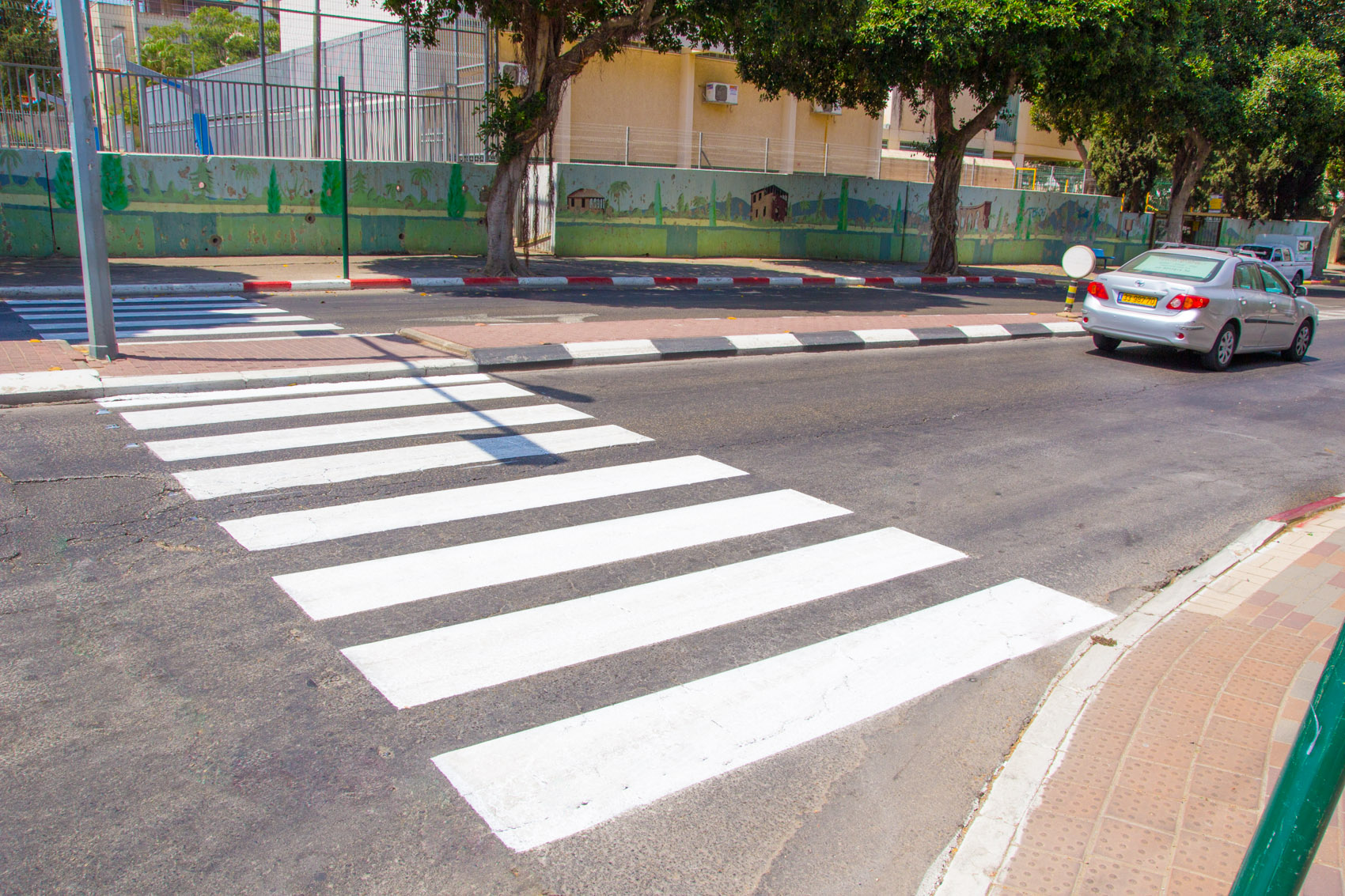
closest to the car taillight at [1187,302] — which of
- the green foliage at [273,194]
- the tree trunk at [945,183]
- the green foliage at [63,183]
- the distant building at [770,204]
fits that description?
the tree trunk at [945,183]

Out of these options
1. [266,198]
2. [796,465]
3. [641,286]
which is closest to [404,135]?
[266,198]

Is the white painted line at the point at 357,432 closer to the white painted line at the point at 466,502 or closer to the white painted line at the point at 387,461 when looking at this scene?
the white painted line at the point at 387,461

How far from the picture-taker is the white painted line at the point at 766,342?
12.6 meters

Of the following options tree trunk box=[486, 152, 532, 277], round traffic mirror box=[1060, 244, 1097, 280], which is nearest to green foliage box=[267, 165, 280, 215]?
tree trunk box=[486, 152, 532, 277]

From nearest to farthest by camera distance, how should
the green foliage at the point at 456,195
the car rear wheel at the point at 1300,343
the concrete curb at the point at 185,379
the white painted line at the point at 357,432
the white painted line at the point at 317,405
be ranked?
1. the white painted line at the point at 357,432
2. the white painted line at the point at 317,405
3. the concrete curb at the point at 185,379
4. the car rear wheel at the point at 1300,343
5. the green foliage at the point at 456,195

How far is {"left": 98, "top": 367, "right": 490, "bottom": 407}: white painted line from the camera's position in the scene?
855cm

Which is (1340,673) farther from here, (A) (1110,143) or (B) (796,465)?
(A) (1110,143)

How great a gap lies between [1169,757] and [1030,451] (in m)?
5.05

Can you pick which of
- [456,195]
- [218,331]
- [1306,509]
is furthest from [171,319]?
[1306,509]

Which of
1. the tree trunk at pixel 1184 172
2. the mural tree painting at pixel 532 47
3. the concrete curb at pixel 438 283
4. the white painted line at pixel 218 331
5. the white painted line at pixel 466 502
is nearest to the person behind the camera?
the white painted line at pixel 466 502

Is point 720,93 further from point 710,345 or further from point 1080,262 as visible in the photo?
point 710,345

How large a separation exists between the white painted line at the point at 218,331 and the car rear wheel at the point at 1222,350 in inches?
457

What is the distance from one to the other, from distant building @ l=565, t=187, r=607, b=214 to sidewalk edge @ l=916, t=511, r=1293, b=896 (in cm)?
2030

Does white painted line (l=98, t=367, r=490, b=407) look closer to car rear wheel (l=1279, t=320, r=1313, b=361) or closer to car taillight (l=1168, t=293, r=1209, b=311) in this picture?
car taillight (l=1168, t=293, r=1209, b=311)
